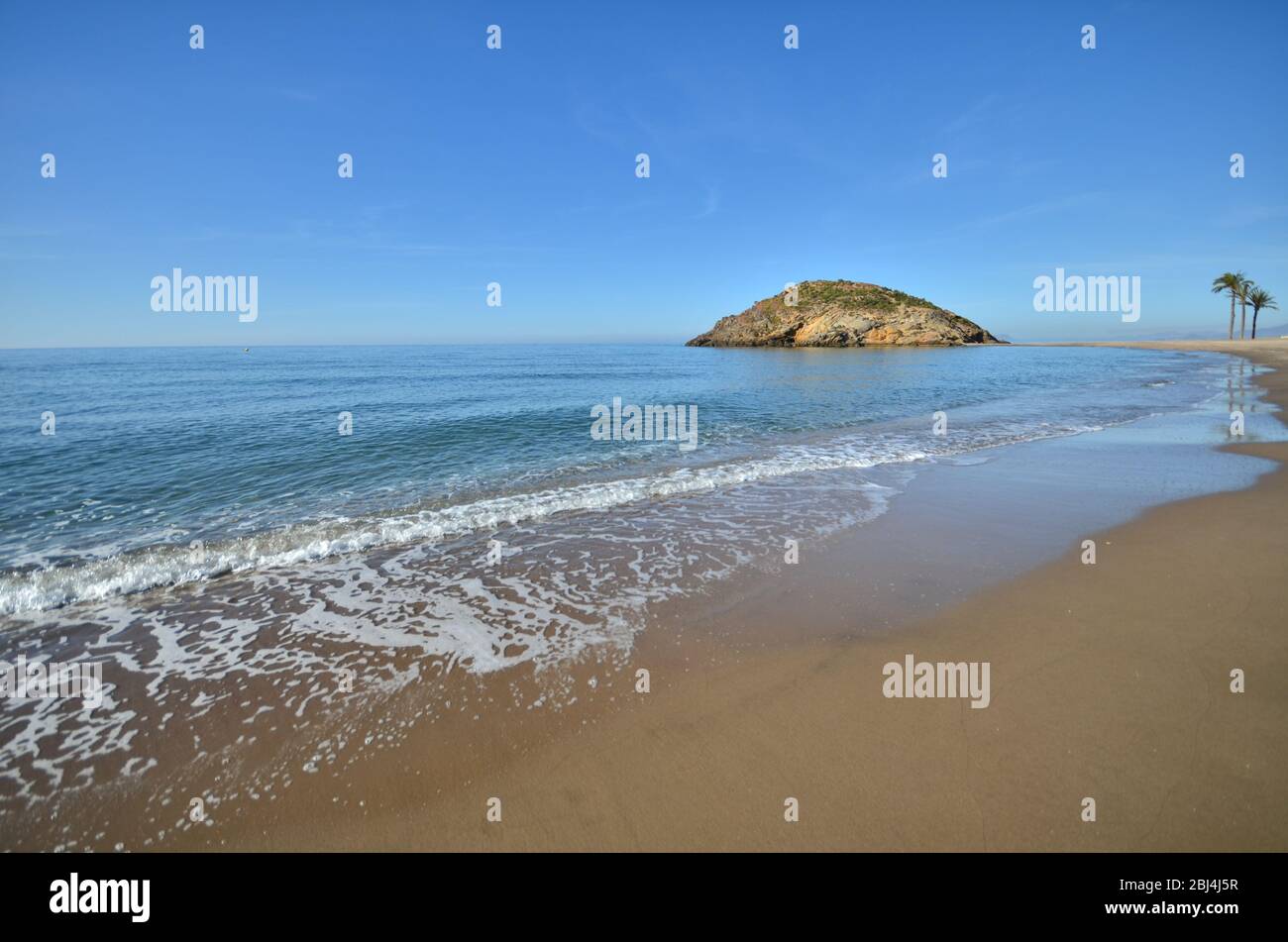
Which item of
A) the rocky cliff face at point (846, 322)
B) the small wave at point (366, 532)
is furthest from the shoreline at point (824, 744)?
the rocky cliff face at point (846, 322)

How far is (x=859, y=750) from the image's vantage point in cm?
349

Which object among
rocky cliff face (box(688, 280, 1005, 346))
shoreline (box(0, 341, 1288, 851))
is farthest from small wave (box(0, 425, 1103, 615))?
rocky cliff face (box(688, 280, 1005, 346))

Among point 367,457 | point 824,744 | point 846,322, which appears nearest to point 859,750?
point 824,744

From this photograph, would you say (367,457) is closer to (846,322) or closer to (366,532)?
(366,532)

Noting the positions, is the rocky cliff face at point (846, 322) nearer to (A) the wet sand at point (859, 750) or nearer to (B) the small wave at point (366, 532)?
(B) the small wave at point (366, 532)

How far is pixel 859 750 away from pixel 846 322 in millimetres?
104058

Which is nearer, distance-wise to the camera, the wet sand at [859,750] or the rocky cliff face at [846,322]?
the wet sand at [859,750]

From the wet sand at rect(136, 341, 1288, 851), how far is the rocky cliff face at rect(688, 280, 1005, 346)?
331 ft

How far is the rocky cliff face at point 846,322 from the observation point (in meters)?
95.9

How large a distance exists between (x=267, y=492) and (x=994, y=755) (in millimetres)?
12579

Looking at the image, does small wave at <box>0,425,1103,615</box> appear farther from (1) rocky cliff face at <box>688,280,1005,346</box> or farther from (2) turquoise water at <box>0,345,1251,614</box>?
(1) rocky cliff face at <box>688,280,1005,346</box>

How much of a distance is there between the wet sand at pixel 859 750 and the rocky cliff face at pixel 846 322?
331 feet
